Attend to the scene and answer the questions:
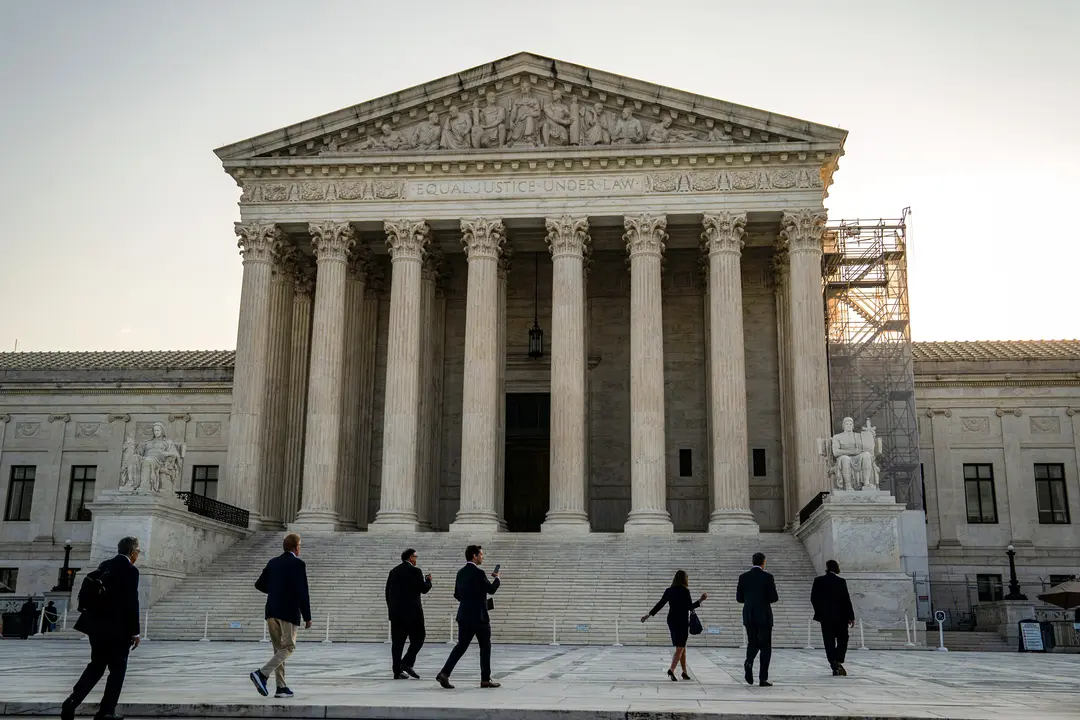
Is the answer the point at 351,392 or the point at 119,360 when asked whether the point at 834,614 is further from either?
the point at 119,360

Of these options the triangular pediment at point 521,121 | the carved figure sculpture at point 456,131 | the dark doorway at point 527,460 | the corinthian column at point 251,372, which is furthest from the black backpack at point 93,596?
the dark doorway at point 527,460

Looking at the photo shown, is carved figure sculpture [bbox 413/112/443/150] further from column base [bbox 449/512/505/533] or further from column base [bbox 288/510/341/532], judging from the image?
column base [bbox 288/510/341/532]

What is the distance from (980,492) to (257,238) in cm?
3085

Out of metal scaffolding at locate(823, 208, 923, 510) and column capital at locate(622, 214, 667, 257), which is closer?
column capital at locate(622, 214, 667, 257)

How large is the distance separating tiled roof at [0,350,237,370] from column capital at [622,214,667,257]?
2129 cm

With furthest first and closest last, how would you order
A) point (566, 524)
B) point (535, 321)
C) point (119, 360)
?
point (119, 360)
point (535, 321)
point (566, 524)

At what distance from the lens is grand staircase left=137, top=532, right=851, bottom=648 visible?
28.4 meters

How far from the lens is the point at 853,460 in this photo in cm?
3078

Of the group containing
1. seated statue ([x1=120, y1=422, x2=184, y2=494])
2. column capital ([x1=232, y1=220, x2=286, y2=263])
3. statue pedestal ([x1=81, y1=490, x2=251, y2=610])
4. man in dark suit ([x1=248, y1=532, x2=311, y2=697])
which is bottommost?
man in dark suit ([x1=248, y1=532, x2=311, y2=697])

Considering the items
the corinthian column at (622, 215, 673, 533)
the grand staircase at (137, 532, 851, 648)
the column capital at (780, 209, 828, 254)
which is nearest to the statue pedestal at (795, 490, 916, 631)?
the grand staircase at (137, 532, 851, 648)

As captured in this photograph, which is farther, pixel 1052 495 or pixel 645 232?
pixel 1052 495

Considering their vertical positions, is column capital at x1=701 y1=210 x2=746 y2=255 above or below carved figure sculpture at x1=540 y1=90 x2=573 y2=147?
below

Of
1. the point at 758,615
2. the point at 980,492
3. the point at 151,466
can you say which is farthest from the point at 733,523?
the point at 758,615

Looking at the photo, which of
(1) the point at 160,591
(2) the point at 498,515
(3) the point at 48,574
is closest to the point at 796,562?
(2) the point at 498,515
